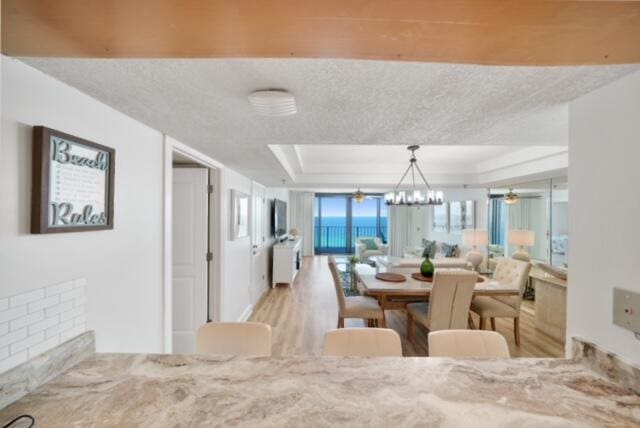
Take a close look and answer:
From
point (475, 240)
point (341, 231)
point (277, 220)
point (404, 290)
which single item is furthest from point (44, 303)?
point (341, 231)

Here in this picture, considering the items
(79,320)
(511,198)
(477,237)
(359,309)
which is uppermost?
(511,198)

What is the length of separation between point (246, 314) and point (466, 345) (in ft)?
11.1

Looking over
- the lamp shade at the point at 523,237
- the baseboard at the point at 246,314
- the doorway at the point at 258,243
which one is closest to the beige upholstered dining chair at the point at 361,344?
the baseboard at the point at 246,314

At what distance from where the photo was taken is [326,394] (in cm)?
104

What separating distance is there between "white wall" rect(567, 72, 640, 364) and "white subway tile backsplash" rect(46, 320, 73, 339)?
222 centimetres

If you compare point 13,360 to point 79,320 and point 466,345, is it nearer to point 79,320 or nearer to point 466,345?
Answer: point 79,320

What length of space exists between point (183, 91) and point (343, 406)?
4.73ft

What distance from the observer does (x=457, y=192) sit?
7453 mm

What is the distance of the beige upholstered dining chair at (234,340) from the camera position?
1548 millimetres

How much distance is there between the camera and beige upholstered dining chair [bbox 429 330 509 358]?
4.78ft

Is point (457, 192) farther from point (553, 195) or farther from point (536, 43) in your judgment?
point (536, 43)

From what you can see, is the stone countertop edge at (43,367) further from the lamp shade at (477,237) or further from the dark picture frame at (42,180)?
the lamp shade at (477,237)

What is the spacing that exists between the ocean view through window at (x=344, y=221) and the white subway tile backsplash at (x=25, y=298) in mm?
9330

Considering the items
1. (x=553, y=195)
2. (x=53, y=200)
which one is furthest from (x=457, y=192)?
(x=53, y=200)
